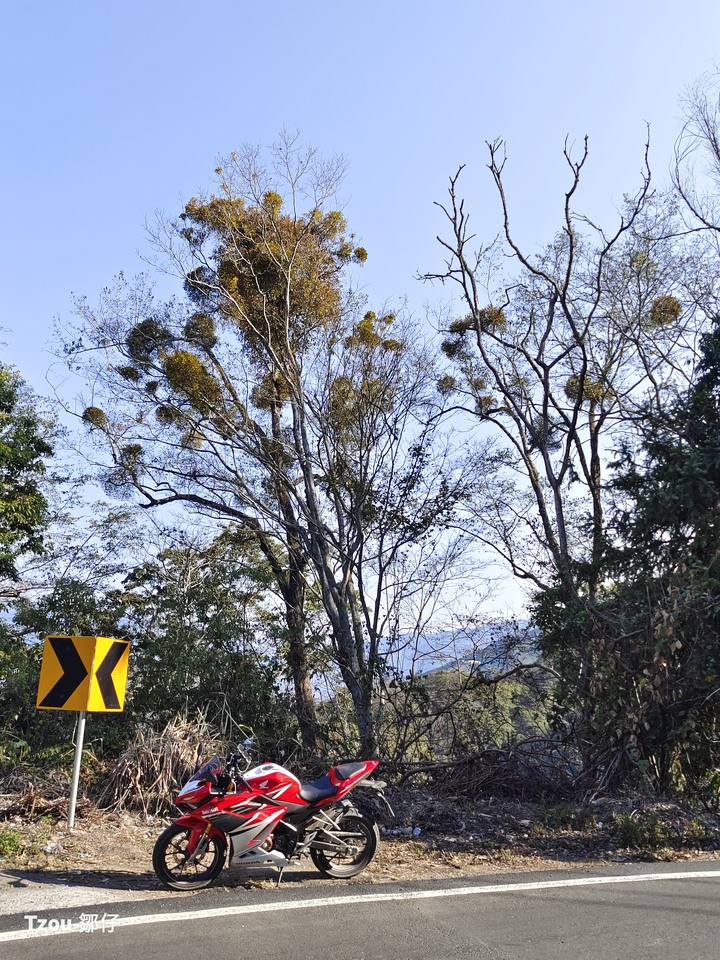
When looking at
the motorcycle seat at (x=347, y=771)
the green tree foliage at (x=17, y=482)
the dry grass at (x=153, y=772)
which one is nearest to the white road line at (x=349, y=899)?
the motorcycle seat at (x=347, y=771)

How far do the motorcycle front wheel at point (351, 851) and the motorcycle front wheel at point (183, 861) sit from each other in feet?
2.58

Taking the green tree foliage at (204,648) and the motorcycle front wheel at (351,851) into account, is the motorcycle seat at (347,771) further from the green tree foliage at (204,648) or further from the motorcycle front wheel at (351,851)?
the green tree foliage at (204,648)

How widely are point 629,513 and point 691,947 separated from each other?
24.3ft

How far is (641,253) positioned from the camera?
15172 mm

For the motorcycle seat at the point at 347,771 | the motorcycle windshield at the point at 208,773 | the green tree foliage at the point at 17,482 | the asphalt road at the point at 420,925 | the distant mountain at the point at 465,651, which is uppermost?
the green tree foliage at the point at 17,482

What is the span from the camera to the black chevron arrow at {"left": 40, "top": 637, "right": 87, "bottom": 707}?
6.96 metres

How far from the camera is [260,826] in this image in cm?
581

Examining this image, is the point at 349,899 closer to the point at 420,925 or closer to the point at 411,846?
the point at 420,925

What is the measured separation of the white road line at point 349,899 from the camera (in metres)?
4.66

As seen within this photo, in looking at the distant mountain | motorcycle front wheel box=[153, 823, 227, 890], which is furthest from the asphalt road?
the distant mountain

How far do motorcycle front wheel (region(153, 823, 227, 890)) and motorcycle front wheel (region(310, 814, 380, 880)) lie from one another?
2.58 feet

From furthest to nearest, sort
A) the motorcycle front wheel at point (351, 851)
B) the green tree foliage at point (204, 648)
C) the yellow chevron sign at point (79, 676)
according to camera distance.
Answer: the green tree foliage at point (204, 648) → the yellow chevron sign at point (79, 676) → the motorcycle front wheel at point (351, 851)

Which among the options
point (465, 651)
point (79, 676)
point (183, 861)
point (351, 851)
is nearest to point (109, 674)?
point (79, 676)

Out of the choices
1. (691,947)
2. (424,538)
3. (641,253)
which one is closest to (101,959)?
(691,947)
